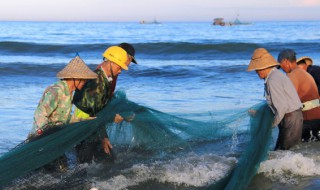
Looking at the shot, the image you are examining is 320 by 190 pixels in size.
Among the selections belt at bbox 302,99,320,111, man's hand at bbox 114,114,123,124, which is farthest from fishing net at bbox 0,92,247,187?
belt at bbox 302,99,320,111

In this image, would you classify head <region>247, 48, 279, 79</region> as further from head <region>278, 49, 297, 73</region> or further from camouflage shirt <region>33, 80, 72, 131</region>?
camouflage shirt <region>33, 80, 72, 131</region>

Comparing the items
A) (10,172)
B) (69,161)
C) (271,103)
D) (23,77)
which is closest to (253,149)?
(271,103)

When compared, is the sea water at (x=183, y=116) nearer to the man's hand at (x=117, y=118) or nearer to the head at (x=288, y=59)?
the man's hand at (x=117, y=118)

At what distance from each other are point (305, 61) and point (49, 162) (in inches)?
164

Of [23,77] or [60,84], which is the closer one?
[60,84]

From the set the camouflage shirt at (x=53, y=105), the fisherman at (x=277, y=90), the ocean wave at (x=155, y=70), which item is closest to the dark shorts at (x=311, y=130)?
the fisherman at (x=277, y=90)

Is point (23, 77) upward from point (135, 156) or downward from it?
downward

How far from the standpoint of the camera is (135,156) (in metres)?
5.83

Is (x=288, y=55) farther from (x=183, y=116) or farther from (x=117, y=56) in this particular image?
(x=117, y=56)

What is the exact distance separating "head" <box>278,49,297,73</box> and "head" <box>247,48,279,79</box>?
0.80 meters

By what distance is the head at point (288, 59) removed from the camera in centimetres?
650

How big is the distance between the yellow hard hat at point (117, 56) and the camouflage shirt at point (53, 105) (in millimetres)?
563

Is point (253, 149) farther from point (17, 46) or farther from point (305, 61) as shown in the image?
point (17, 46)

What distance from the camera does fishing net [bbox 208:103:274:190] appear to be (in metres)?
4.75
